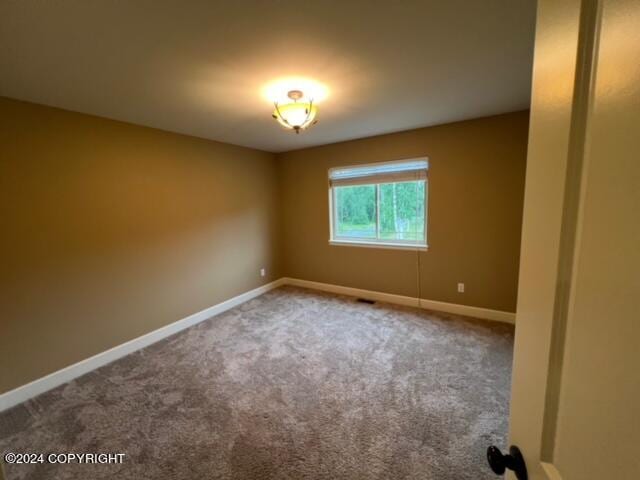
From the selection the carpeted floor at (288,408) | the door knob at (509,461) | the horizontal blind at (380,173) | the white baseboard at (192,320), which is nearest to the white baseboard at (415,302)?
the white baseboard at (192,320)

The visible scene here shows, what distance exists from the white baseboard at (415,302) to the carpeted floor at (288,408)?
0.60 ft

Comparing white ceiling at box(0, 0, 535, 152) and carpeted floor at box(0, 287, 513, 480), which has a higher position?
white ceiling at box(0, 0, 535, 152)

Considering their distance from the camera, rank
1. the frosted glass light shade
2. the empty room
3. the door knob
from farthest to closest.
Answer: the frosted glass light shade, the door knob, the empty room

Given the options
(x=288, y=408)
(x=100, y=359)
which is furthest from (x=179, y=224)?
(x=288, y=408)

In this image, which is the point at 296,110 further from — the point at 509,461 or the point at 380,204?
the point at 509,461

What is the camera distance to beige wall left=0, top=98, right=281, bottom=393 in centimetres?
214

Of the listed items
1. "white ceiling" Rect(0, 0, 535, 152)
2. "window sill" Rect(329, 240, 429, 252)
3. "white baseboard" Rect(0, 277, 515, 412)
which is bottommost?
"white baseboard" Rect(0, 277, 515, 412)

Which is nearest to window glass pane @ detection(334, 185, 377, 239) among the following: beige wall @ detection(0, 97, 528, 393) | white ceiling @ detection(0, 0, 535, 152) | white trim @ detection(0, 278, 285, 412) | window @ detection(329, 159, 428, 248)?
window @ detection(329, 159, 428, 248)

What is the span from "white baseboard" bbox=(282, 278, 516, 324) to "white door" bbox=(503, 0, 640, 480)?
3.04 meters

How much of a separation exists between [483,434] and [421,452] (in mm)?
419

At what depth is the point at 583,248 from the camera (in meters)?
0.42

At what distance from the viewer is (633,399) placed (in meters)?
0.33

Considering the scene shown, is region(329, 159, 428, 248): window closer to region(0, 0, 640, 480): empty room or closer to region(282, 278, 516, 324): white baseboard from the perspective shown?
region(0, 0, 640, 480): empty room

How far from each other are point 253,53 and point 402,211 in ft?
8.81
